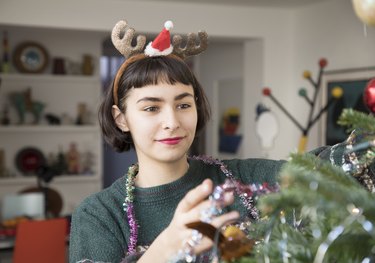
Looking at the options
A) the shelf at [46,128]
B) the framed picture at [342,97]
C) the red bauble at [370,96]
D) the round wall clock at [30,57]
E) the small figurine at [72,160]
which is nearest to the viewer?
the red bauble at [370,96]

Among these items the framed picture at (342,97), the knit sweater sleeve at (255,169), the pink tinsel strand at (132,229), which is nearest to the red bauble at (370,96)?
the knit sweater sleeve at (255,169)

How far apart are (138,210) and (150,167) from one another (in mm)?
87

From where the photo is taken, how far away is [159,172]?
1.04m

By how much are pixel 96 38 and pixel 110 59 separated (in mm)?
1451

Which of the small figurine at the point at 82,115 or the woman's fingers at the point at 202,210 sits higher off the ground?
the woman's fingers at the point at 202,210

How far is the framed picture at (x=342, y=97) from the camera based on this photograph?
Answer: 401 cm

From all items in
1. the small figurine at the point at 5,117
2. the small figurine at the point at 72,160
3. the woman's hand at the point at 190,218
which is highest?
the woman's hand at the point at 190,218

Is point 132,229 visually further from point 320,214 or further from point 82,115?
point 82,115

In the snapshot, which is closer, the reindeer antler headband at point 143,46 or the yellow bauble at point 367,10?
the yellow bauble at point 367,10

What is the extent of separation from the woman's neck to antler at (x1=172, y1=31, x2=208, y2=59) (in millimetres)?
228

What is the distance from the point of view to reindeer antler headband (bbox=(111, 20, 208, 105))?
1.05 metres

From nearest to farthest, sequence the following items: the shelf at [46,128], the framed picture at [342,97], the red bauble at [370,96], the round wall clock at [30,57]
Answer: the red bauble at [370,96]
the framed picture at [342,97]
the shelf at [46,128]
the round wall clock at [30,57]

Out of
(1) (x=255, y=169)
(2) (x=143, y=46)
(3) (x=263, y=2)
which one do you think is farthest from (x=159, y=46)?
(3) (x=263, y=2)

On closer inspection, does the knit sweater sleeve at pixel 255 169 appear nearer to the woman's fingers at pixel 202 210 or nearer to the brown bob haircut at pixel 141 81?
the brown bob haircut at pixel 141 81
